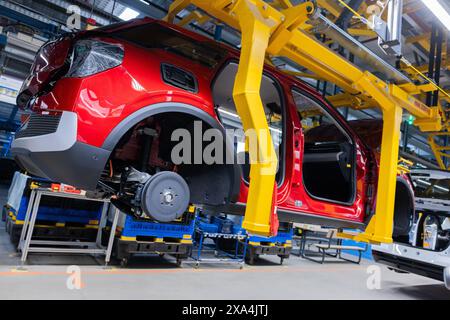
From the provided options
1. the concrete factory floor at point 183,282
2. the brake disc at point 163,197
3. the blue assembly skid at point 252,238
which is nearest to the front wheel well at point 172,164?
the brake disc at point 163,197

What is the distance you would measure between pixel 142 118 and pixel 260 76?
747 millimetres

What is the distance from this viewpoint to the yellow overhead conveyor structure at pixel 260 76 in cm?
192

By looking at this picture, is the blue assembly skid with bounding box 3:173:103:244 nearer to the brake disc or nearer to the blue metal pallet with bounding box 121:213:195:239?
the blue metal pallet with bounding box 121:213:195:239

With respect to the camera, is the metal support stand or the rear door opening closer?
the rear door opening

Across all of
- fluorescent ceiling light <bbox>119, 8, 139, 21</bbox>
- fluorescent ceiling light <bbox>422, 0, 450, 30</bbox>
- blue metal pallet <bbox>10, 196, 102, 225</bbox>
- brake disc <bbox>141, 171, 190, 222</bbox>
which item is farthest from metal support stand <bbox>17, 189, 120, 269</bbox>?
fluorescent ceiling light <bbox>422, 0, 450, 30</bbox>

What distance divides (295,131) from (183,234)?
3.82 meters

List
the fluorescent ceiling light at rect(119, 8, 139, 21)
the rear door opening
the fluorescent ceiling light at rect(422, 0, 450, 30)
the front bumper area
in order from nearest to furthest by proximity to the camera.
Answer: the front bumper area
the fluorescent ceiling light at rect(422, 0, 450, 30)
the rear door opening
the fluorescent ceiling light at rect(119, 8, 139, 21)

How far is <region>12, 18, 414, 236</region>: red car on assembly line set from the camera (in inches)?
65.3

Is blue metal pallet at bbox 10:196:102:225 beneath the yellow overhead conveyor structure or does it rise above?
beneath

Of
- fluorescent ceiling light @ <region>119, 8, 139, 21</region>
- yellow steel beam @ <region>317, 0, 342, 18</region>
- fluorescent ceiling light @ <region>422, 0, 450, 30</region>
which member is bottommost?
fluorescent ceiling light @ <region>422, 0, 450, 30</region>

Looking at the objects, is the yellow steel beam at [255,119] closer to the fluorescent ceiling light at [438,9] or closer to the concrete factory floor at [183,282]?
the fluorescent ceiling light at [438,9]

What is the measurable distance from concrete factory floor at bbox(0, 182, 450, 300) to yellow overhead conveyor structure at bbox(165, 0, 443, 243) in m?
2.51

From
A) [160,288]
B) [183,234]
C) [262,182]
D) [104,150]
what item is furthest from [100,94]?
[183,234]

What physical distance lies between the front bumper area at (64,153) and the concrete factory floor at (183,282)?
245cm
